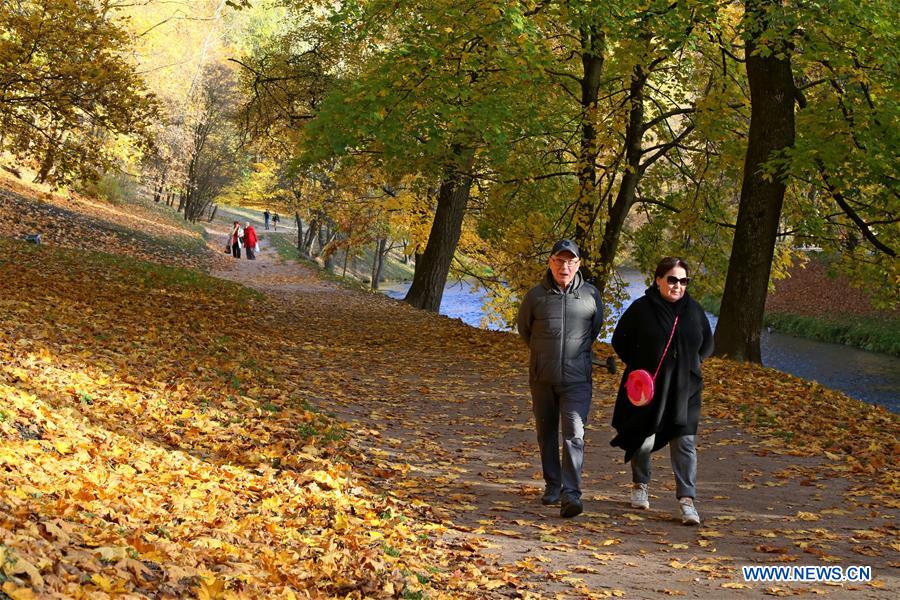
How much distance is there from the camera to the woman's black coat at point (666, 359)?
6.80 meters

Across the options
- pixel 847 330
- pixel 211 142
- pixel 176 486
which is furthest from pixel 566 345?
pixel 211 142

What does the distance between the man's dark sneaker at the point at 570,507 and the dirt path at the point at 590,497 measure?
0.13 metres

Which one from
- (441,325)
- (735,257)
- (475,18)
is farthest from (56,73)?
(735,257)

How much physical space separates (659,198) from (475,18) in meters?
9.23

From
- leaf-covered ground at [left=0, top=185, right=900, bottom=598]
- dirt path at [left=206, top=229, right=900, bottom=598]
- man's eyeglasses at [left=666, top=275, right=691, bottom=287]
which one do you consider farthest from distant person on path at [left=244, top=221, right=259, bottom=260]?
man's eyeglasses at [left=666, top=275, right=691, bottom=287]

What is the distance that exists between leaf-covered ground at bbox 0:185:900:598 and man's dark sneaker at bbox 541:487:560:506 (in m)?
0.08

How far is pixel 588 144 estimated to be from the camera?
1708cm

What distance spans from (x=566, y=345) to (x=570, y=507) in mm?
1183

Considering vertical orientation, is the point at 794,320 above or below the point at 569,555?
above

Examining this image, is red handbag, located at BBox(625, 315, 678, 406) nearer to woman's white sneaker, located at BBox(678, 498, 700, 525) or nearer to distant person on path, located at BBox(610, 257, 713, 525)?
distant person on path, located at BBox(610, 257, 713, 525)

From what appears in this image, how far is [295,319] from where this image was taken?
19.1 metres

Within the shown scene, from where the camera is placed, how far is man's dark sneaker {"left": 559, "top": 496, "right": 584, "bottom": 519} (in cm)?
686

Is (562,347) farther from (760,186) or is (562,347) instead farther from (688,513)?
(760,186)

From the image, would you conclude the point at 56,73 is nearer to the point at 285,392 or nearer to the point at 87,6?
Answer: the point at 87,6
